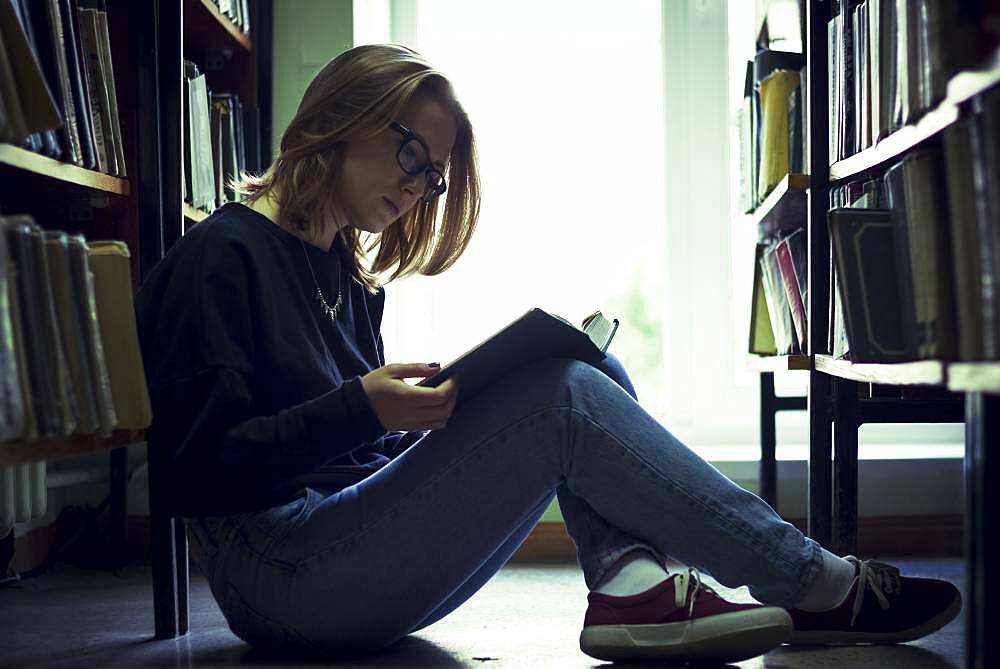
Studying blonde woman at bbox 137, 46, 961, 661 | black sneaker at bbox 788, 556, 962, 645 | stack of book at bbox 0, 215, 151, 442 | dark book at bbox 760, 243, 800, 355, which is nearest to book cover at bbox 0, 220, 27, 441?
stack of book at bbox 0, 215, 151, 442

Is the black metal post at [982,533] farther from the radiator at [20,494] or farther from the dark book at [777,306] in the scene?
the radiator at [20,494]

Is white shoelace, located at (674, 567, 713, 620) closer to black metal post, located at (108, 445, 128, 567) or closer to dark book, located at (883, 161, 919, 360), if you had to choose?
dark book, located at (883, 161, 919, 360)

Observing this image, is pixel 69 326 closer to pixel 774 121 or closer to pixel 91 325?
pixel 91 325

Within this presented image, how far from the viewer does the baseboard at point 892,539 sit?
95.7 inches

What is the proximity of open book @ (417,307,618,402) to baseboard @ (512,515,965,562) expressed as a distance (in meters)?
1.22

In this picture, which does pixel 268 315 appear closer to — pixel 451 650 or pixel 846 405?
pixel 451 650

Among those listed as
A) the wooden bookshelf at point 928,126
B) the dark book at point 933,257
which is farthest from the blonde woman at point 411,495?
the wooden bookshelf at point 928,126

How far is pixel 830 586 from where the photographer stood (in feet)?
4.25

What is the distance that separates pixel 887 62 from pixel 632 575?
721 millimetres

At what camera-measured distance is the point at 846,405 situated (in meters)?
1.66

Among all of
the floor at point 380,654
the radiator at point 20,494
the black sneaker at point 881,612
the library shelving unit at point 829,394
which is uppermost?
the library shelving unit at point 829,394

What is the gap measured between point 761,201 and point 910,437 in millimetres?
868

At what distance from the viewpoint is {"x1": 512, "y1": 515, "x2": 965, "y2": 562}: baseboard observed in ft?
7.97

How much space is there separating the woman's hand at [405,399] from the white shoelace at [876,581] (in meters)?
0.57
